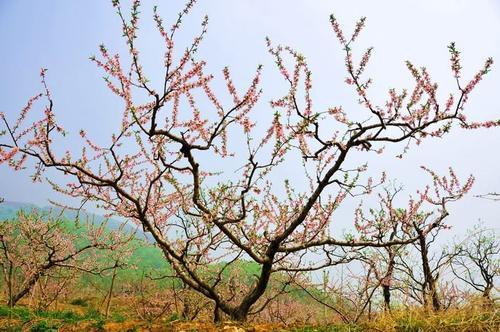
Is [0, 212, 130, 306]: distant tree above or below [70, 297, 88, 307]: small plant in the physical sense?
above

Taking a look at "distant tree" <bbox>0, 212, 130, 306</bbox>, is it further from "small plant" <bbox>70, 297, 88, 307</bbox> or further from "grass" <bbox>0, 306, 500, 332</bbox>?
"small plant" <bbox>70, 297, 88, 307</bbox>

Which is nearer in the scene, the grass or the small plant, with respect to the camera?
the grass

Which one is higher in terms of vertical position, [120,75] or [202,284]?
[120,75]

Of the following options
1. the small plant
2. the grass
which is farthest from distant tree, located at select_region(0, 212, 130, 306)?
the small plant

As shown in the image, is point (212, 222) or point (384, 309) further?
point (212, 222)

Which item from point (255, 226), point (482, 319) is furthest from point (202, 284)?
point (482, 319)

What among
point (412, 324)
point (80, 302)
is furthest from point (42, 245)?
point (412, 324)

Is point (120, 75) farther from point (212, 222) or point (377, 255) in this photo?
point (377, 255)

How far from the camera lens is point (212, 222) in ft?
21.7

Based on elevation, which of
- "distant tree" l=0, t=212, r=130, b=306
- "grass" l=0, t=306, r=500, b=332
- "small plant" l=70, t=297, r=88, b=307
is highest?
"distant tree" l=0, t=212, r=130, b=306

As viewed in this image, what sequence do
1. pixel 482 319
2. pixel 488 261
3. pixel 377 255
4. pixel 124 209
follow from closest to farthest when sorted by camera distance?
pixel 482 319, pixel 124 209, pixel 377 255, pixel 488 261

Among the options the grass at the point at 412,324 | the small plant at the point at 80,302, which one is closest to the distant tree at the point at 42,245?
the grass at the point at 412,324

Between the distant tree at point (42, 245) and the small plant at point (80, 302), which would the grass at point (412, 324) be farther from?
the small plant at point (80, 302)

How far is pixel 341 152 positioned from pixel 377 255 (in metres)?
6.38
